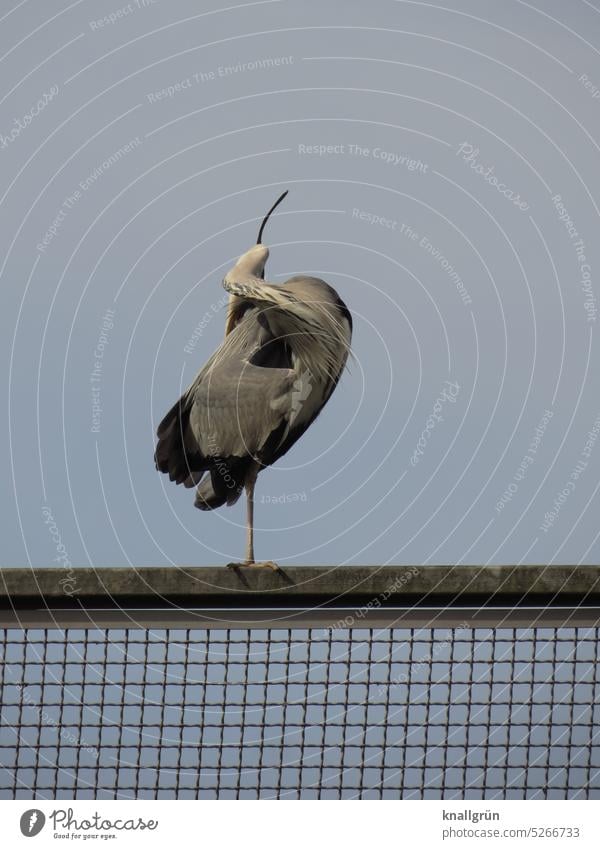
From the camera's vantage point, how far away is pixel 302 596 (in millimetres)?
4734

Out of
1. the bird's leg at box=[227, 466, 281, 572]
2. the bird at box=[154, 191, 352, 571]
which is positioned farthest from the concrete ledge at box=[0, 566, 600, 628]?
the bird at box=[154, 191, 352, 571]

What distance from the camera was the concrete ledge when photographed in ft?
15.3

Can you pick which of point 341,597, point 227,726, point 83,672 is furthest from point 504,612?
point 83,672

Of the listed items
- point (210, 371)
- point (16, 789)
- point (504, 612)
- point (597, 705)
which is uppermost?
point (210, 371)

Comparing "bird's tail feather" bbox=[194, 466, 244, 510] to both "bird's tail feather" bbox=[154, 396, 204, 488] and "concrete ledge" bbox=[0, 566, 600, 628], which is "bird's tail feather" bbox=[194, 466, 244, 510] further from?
"concrete ledge" bbox=[0, 566, 600, 628]

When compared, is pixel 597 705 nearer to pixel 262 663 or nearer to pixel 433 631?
→ pixel 433 631

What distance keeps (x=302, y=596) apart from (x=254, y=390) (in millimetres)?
3514

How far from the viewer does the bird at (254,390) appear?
26.2 ft

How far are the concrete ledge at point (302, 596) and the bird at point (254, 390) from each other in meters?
3.06

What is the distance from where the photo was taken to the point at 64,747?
4.94 m

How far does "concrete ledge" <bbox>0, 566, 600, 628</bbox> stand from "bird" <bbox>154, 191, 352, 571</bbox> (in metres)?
3.06

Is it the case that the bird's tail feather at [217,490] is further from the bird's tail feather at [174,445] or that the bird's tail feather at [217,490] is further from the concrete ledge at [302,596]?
the concrete ledge at [302,596]

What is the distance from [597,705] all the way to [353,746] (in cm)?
85
